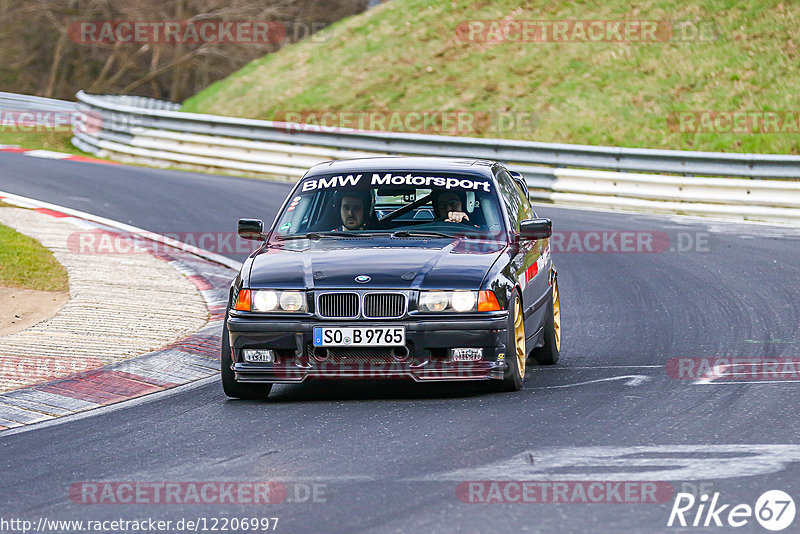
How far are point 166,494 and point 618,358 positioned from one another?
474 cm

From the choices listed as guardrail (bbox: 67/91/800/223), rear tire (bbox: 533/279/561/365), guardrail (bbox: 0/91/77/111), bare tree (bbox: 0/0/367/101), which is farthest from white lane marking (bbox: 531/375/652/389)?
bare tree (bbox: 0/0/367/101)

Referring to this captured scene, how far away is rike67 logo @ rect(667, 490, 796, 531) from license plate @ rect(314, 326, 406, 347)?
104 inches

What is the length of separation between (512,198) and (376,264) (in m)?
2.22

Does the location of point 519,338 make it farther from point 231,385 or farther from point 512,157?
point 512,157

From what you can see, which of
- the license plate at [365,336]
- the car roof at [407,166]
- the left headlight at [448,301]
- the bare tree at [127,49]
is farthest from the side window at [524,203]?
the bare tree at [127,49]

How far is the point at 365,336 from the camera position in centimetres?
780

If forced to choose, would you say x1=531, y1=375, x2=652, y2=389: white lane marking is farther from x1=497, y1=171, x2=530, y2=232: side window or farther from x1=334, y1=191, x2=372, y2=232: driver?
x1=334, y1=191, x2=372, y2=232: driver

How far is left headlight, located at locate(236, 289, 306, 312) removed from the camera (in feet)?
26.1

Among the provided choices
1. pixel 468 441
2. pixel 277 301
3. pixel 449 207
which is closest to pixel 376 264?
pixel 277 301

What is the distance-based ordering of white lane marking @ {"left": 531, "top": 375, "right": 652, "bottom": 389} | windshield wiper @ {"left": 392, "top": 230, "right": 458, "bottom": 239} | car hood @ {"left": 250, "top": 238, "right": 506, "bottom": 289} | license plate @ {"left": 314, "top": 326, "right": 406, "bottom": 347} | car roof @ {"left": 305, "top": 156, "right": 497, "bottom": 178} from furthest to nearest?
car roof @ {"left": 305, "top": 156, "right": 497, "bottom": 178} < windshield wiper @ {"left": 392, "top": 230, "right": 458, "bottom": 239} < white lane marking @ {"left": 531, "top": 375, "right": 652, "bottom": 389} < car hood @ {"left": 250, "top": 238, "right": 506, "bottom": 289} < license plate @ {"left": 314, "top": 326, "right": 406, "bottom": 347}

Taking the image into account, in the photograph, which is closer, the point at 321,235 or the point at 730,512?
the point at 730,512

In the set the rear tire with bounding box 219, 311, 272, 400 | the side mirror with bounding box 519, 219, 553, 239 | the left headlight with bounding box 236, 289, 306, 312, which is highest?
the side mirror with bounding box 519, 219, 553, 239

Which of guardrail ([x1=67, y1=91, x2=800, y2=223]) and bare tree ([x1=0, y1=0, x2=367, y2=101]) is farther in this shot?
bare tree ([x1=0, y1=0, x2=367, y2=101])

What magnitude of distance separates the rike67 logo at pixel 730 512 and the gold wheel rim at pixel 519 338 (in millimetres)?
2902
